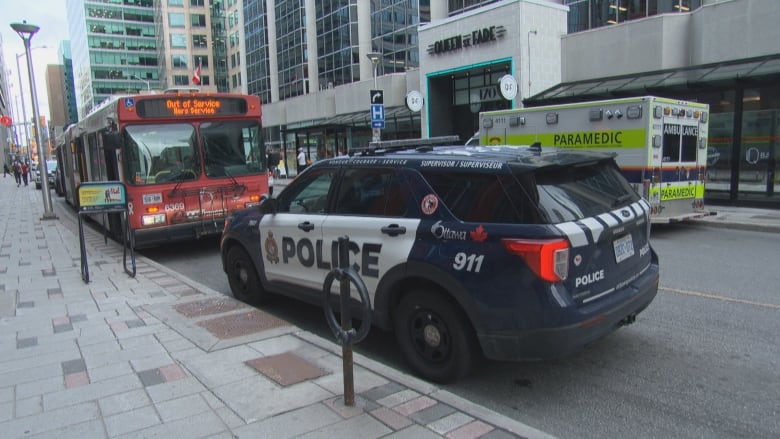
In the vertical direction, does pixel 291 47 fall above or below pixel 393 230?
above

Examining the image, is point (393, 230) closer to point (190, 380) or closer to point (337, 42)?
point (190, 380)

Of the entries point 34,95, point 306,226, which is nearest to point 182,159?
point 306,226

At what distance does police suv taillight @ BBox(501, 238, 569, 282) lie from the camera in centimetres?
353

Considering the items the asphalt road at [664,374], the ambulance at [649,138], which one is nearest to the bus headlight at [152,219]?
the asphalt road at [664,374]

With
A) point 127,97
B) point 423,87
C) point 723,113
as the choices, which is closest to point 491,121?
point 723,113

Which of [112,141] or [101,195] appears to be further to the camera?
[112,141]

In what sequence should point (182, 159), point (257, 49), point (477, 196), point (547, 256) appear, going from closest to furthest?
point (547, 256) < point (477, 196) < point (182, 159) < point (257, 49)

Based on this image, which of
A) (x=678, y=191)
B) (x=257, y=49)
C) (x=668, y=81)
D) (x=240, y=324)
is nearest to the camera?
(x=240, y=324)

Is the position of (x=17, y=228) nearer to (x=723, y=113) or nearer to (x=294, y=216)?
(x=294, y=216)

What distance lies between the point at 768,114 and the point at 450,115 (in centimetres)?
1326

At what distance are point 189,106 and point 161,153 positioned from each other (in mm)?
969

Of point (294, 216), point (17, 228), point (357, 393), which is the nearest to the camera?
point (357, 393)

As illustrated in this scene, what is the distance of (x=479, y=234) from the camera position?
3.82 m

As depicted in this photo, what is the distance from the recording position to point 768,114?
14594 millimetres
